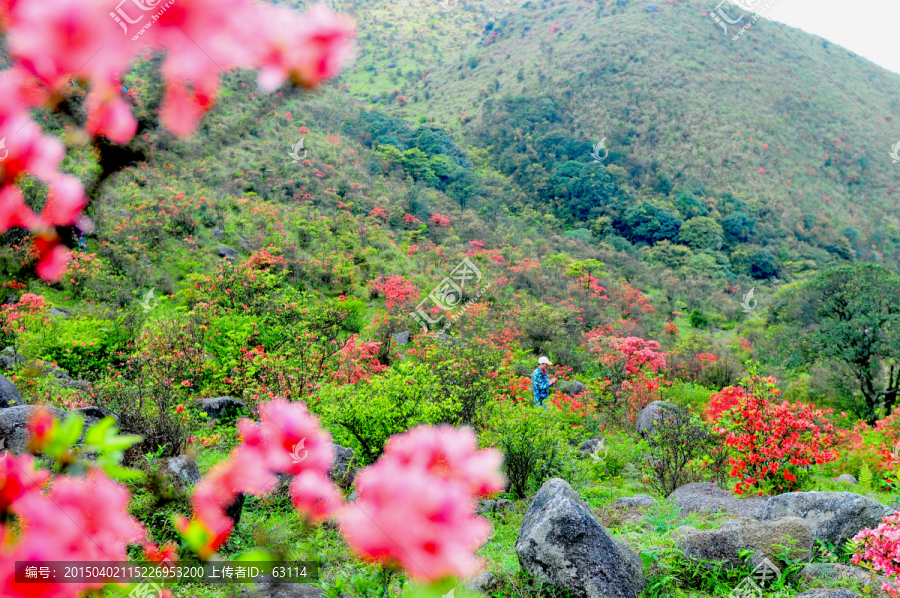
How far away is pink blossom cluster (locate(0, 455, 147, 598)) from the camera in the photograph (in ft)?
1.90

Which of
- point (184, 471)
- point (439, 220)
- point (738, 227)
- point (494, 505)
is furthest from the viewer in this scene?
point (738, 227)

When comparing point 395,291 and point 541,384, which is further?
point 395,291

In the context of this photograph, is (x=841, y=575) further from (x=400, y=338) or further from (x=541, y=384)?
(x=400, y=338)

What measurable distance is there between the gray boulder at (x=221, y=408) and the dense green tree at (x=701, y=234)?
2598 centimetres

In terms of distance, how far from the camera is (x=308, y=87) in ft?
2.17

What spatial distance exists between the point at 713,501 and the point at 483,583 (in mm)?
2814

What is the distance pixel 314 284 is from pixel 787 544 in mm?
10527

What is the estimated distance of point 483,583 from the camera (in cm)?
284

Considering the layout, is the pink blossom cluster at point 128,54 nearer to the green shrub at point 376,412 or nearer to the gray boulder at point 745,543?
the gray boulder at point 745,543

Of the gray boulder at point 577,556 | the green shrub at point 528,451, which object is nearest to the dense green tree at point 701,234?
the green shrub at point 528,451

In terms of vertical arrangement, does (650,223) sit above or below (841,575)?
above

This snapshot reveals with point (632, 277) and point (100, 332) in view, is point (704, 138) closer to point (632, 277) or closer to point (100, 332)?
point (632, 277)

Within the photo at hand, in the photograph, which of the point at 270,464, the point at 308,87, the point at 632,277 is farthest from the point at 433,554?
the point at 632,277

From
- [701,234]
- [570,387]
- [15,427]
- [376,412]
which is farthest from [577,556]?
[701,234]
